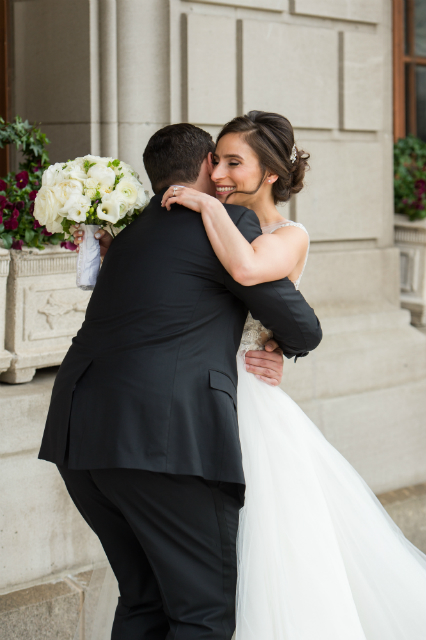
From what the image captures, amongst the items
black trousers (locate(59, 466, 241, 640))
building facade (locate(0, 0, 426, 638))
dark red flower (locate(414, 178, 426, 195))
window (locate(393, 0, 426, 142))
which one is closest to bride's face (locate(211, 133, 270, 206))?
black trousers (locate(59, 466, 241, 640))

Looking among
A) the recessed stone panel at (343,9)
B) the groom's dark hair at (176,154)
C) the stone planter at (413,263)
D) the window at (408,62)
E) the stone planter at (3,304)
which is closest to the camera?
the groom's dark hair at (176,154)

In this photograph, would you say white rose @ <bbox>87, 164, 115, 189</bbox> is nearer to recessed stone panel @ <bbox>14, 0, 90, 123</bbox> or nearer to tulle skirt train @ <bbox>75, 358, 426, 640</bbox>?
tulle skirt train @ <bbox>75, 358, 426, 640</bbox>

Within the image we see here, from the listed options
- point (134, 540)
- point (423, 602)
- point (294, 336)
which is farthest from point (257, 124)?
point (423, 602)

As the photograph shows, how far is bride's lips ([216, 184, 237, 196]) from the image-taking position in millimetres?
2434

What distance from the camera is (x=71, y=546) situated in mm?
3701

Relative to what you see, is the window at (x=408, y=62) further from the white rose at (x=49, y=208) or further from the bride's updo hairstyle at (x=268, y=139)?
the white rose at (x=49, y=208)

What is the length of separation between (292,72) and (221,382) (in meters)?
3.05

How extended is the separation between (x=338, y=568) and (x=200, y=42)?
10.1ft

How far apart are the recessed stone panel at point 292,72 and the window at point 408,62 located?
4.37 feet

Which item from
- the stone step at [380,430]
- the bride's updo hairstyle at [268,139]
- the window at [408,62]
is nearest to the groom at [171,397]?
the bride's updo hairstyle at [268,139]

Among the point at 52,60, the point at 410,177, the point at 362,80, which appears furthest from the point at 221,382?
the point at 410,177

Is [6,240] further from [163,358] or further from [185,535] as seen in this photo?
[185,535]

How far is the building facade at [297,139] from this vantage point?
366cm

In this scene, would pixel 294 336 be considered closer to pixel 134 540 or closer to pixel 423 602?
pixel 134 540
